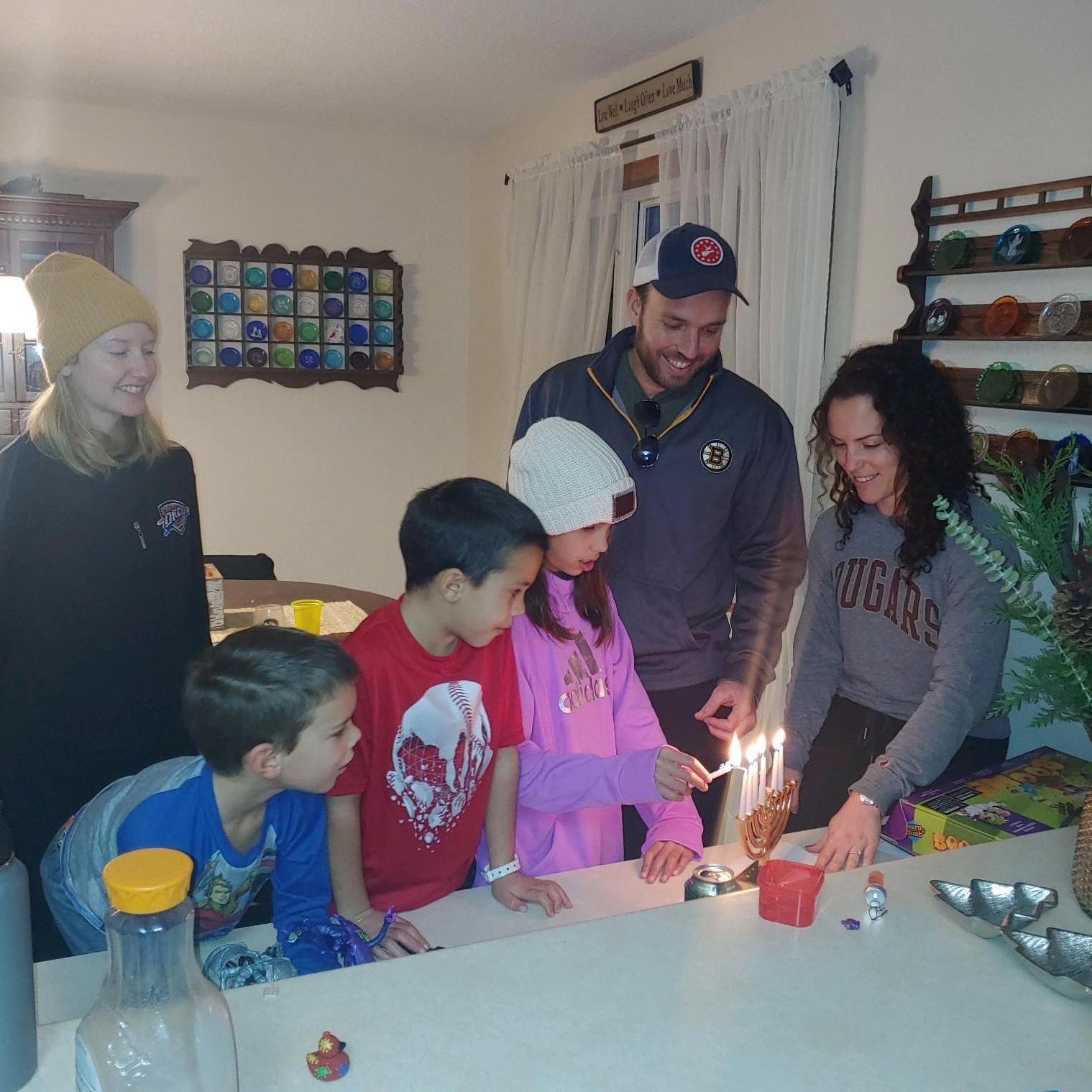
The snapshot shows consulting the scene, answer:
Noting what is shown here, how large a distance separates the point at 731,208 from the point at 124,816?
2.65 meters

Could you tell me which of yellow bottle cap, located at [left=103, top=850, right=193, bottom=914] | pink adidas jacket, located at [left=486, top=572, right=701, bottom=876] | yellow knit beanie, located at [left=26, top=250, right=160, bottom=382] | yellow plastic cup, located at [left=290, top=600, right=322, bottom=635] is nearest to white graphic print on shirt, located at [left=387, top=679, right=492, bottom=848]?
pink adidas jacket, located at [left=486, top=572, right=701, bottom=876]

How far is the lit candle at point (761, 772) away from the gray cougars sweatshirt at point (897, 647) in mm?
251

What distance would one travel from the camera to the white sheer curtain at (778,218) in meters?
2.89

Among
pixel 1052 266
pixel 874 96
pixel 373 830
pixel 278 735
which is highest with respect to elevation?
pixel 874 96

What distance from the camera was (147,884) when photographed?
0.70 m

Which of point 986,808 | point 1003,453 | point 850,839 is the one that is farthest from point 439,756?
point 1003,453

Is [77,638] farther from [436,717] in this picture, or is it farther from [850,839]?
[850,839]

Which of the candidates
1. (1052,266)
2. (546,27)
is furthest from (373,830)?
(546,27)

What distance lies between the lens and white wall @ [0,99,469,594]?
4.72 metres

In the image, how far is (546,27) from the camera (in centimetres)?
346

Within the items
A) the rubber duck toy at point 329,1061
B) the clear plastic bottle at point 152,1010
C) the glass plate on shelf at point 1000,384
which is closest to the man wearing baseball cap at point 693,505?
the glass plate on shelf at point 1000,384

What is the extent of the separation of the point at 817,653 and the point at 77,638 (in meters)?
1.29

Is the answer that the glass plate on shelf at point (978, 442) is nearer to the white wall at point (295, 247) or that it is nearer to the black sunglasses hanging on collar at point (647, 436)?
the black sunglasses hanging on collar at point (647, 436)

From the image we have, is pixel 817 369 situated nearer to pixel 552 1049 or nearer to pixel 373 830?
pixel 373 830
